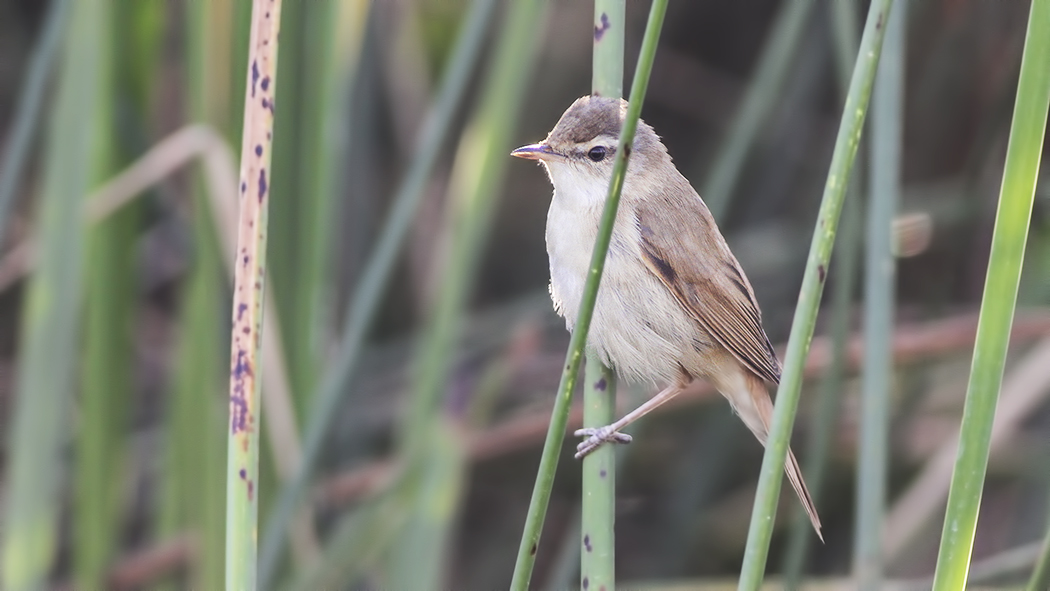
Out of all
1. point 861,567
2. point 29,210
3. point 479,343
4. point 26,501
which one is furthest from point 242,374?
point 29,210

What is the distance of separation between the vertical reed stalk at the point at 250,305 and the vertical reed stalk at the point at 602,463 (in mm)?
469

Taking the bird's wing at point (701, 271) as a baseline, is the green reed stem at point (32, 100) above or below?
above

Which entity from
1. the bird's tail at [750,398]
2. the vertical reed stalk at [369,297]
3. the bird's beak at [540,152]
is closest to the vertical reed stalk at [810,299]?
the bird's beak at [540,152]

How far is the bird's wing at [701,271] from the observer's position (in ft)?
7.77

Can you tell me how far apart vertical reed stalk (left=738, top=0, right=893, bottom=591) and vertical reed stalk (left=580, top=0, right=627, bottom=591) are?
9.5 inches

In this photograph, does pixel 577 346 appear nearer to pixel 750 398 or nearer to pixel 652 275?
pixel 652 275

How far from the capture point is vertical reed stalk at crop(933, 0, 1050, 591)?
130cm

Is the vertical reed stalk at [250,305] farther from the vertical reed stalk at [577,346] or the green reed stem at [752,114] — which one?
the green reed stem at [752,114]

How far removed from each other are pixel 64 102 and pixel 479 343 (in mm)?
1805

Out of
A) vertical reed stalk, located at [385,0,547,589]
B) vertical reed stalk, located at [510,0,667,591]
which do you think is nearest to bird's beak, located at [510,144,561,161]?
vertical reed stalk, located at [385,0,547,589]

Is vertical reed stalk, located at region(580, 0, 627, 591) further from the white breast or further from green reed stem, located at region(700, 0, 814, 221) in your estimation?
green reed stem, located at region(700, 0, 814, 221)

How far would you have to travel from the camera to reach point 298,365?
273 centimetres

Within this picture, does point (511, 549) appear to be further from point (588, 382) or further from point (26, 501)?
point (588, 382)

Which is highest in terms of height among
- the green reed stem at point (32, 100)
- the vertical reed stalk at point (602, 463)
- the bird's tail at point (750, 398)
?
the green reed stem at point (32, 100)
